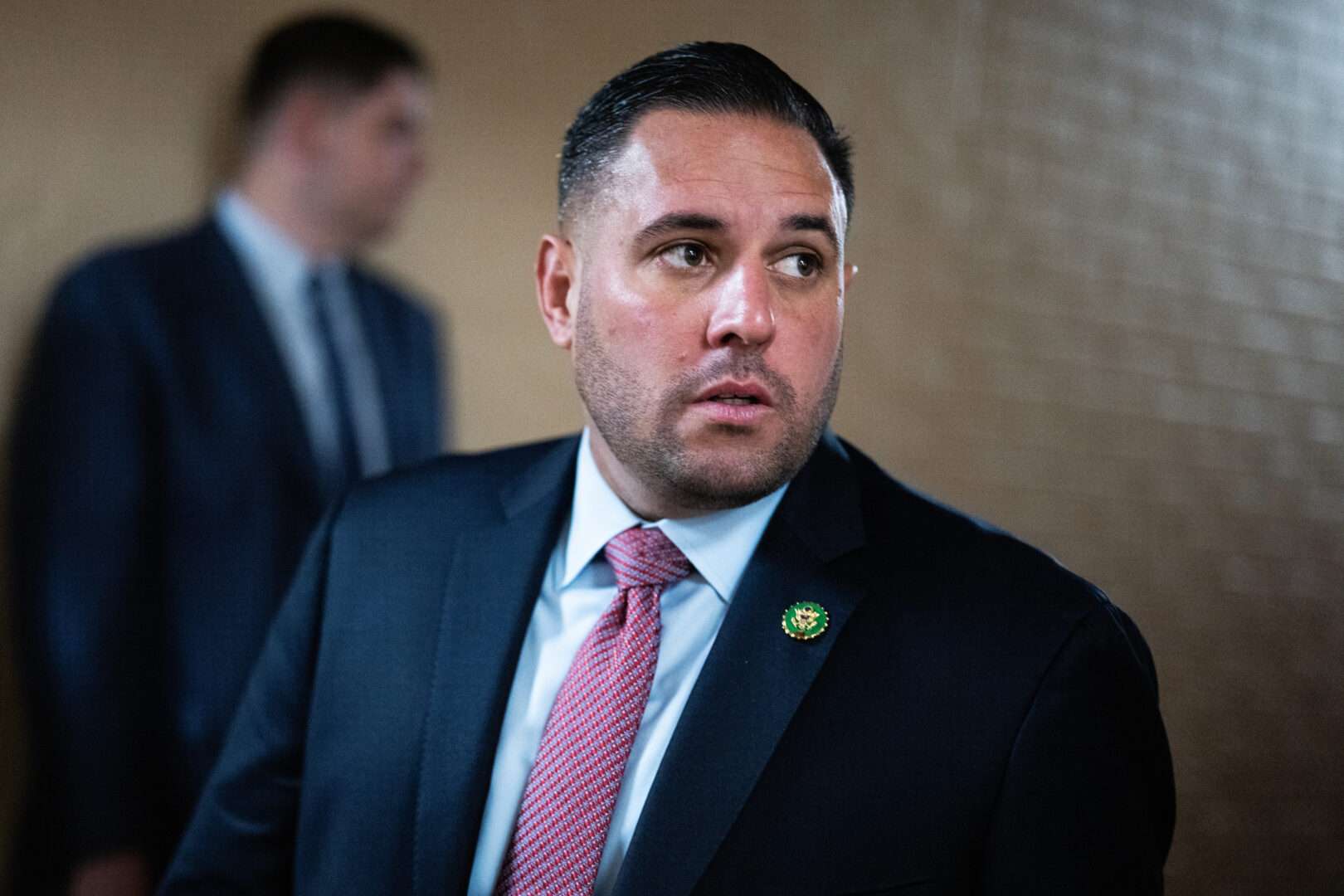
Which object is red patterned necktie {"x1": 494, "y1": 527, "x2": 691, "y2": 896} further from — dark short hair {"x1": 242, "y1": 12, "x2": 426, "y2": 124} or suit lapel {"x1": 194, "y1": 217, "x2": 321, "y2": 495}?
dark short hair {"x1": 242, "y1": 12, "x2": 426, "y2": 124}

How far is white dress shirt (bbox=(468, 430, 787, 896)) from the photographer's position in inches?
52.1

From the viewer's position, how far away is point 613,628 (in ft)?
4.55

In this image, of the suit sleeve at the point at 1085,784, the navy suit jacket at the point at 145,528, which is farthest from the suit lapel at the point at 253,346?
the suit sleeve at the point at 1085,784

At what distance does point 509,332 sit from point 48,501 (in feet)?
2.62

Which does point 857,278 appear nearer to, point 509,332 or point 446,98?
point 509,332

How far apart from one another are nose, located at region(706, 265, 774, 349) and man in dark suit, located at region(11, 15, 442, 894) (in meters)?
1.02

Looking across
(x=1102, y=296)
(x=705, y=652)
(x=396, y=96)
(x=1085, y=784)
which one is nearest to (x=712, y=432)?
(x=705, y=652)

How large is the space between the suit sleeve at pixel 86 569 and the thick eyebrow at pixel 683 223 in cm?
104

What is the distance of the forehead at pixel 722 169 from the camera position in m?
1.30

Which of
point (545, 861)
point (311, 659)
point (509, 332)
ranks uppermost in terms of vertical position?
point (509, 332)

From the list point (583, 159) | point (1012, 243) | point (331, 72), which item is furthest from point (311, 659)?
point (1012, 243)

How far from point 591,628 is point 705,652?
140 mm

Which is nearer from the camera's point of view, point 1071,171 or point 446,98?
point 446,98

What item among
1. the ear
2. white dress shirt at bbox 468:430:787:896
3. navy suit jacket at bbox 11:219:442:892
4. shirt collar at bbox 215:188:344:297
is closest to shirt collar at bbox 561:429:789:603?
white dress shirt at bbox 468:430:787:896
